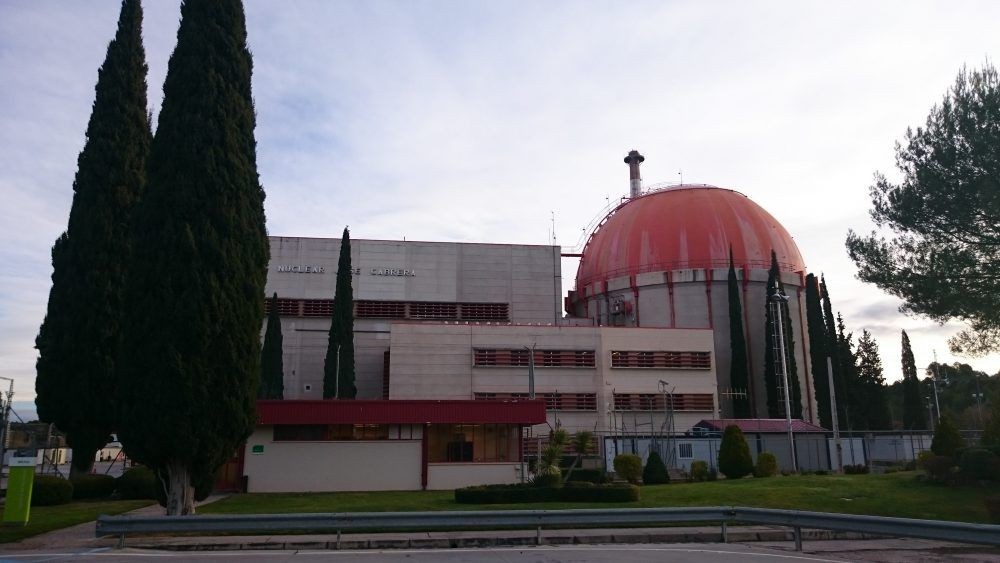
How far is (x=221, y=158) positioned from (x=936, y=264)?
2358cm

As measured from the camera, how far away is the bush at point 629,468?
33.3 m

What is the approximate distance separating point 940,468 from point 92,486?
30.2m

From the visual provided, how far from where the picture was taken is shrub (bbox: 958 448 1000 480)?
23344 mm

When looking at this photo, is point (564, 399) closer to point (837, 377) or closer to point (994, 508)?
point (837, 377)

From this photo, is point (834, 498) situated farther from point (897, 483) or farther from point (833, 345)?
point (833, 345)

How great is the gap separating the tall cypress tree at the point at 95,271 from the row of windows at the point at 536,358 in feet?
86.9

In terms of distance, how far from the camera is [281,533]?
16297 mm

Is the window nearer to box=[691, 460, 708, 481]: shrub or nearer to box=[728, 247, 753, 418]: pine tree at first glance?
box=[691, 460, 708, 481]: shrub

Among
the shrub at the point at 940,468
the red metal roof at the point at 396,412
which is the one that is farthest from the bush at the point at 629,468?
the shrub at the point at 940,468

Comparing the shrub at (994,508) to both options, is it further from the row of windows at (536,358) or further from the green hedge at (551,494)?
the row of windows at (536,358)

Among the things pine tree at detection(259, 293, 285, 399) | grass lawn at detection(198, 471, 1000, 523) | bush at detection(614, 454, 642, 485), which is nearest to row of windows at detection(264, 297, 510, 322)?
pine tree at detection(259, 293, 285, 399)

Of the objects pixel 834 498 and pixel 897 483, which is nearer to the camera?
pixel 834 498

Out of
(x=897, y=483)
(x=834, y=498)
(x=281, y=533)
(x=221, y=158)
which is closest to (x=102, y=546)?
(x=281, y=533)

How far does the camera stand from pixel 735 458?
34.0m
